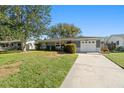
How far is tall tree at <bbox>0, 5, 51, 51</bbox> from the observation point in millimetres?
38281

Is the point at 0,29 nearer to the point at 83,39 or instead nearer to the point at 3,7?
the point at 3,7

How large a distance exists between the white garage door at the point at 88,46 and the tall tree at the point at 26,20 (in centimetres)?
692

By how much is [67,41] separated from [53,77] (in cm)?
3032

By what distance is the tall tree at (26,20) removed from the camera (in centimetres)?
3828

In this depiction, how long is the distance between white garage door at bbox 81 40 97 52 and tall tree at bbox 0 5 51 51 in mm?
6918

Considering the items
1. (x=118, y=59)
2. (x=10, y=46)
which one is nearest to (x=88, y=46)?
(x=118, y=59)

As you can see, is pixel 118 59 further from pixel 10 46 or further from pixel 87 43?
pixel 10 46

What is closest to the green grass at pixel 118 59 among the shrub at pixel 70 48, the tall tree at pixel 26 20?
the shrub at pixel 70 48

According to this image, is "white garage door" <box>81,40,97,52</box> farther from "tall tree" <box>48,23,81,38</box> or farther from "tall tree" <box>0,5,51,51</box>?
"tall tree" <box>48,23,81,38</box>

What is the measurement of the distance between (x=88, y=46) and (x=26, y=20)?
10.7 meters

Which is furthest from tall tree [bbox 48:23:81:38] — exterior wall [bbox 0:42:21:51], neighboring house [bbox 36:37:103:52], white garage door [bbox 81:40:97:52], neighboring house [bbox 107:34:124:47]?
white garage door [bbox 81:40:97:52]

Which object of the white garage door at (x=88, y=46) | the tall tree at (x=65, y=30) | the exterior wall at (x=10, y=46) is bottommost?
the exterior wall at (x=10, y=46)

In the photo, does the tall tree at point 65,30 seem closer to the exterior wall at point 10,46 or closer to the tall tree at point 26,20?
the exterior wall at point 10,46
